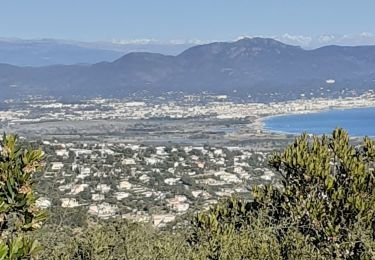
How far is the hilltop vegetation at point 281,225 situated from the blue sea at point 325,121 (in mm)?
41196

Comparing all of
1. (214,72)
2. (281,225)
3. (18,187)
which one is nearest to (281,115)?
(214,72)

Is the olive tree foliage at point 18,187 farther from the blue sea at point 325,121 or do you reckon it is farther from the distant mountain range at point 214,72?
the distant mountain range at point 214,72

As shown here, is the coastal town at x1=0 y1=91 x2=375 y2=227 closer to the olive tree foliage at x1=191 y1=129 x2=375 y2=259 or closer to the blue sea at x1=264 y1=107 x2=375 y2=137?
the olive tree foliage at x1=191 y1=129 x2=375 y2=259

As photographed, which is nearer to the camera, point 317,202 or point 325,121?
point 317,202

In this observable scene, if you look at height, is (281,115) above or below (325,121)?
below

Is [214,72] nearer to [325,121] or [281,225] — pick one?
[325,121]

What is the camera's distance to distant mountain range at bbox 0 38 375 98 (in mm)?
110000

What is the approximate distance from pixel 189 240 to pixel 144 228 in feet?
1.88

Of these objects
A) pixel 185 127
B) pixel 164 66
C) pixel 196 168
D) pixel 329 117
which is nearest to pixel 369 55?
pixel 164 66

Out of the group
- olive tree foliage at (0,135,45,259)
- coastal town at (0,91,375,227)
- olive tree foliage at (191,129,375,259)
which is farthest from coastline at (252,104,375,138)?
olive tree foliage at (0,135,45,259)

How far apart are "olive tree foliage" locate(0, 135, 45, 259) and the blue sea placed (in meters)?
47.5

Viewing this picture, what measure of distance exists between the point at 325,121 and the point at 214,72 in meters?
65.8

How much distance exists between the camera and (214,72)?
422 feet

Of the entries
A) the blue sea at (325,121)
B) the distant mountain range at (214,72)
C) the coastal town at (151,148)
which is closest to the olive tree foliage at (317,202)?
the coastal town at (151,148)
